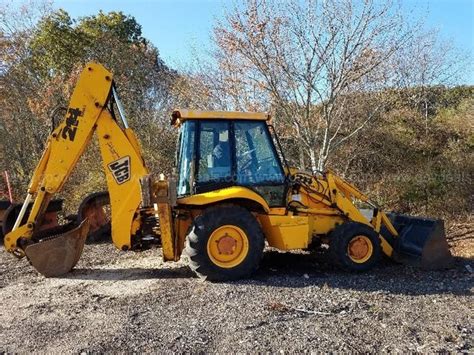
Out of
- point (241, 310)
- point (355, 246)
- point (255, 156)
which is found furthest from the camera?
point (355, 246)

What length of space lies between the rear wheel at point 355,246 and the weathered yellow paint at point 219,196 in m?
1.29

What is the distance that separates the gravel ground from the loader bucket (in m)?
0.17

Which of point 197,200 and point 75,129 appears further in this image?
point 75,129

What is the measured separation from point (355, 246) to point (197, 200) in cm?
225

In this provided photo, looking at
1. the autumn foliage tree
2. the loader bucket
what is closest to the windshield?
the loader bucket

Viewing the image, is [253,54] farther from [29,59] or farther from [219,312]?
[29,59]

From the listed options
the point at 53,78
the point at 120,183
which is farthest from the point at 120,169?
the point at 53,78

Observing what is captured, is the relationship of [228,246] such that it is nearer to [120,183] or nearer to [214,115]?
[120,183]

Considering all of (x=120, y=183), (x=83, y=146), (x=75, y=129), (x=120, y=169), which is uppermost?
(x=75, y=129)

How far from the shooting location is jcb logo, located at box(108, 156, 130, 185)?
6.07 metres

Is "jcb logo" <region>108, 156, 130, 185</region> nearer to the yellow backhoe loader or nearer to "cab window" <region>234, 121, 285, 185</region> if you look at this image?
the yellow backhoe loader

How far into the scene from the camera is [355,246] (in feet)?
21.2

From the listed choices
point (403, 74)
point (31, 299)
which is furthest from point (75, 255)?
point (403, 74)

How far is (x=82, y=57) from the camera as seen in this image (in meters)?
16.8
